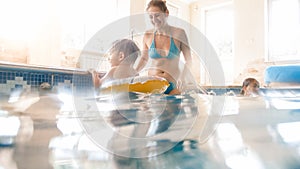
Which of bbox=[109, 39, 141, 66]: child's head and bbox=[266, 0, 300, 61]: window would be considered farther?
bbox=[266, 0, 300, 61]: window

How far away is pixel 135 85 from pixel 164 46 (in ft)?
2.30

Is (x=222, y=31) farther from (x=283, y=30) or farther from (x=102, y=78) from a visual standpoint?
(x=102, y=78)

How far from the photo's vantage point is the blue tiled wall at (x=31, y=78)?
219 centimetres

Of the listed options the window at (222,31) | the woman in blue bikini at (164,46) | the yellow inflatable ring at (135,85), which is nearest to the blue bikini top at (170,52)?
the woman in blue bikini at (164,46)

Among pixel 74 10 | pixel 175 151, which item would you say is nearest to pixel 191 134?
pixel 175 151

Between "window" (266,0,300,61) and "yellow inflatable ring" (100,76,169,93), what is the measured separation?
4881 mm

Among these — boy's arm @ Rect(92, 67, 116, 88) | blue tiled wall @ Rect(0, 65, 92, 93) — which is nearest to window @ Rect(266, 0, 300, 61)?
blue tiled wall @ Rect(0, 65, 92, 93)

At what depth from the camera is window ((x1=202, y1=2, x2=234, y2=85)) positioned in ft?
21.4

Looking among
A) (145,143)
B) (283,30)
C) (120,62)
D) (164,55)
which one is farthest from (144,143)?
(283,30)

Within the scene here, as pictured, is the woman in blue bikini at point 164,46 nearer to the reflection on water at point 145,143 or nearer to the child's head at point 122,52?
the child's head at point 122,52

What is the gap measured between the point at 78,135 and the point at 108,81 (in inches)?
29.0

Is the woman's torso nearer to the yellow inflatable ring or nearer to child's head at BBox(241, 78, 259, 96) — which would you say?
the yellow inflatable ring

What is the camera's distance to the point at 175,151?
47cm

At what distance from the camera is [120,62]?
1.42m
